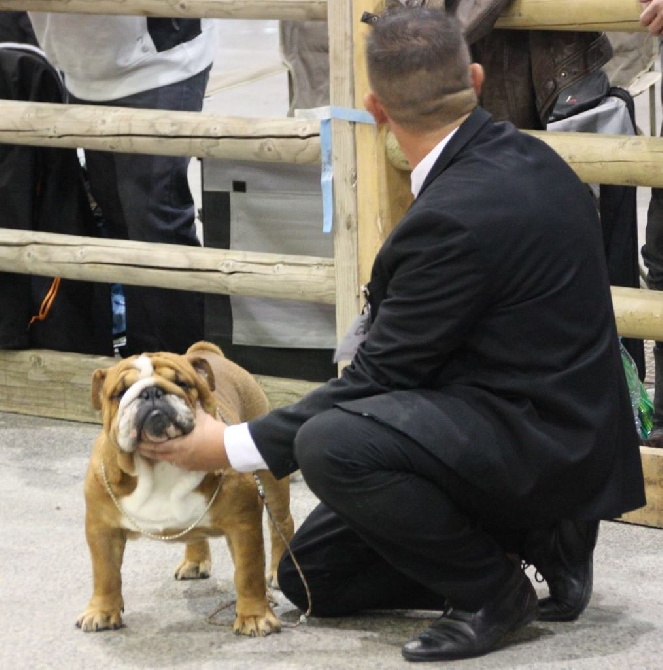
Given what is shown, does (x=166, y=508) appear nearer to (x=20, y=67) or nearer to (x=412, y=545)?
(x=412, y=545)

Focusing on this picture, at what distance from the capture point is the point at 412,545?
2916 mm

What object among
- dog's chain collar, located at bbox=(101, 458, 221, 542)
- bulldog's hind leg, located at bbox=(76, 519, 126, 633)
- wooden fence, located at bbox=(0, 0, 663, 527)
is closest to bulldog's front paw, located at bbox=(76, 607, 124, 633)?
bulldog's hind leg, located at bbox=(76, 519, 126, 633)

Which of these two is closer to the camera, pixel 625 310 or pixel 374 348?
pixel 374 348

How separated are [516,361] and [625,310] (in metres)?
1.19

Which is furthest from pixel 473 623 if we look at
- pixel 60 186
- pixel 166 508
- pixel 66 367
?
pixel 60 186

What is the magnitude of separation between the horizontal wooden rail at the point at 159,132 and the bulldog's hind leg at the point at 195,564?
4.46 ft

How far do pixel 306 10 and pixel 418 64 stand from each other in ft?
5.21

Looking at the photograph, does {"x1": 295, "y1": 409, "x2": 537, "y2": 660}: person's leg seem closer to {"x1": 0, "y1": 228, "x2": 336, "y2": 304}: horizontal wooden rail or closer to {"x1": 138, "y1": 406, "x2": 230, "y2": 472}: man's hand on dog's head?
{"x1": 138, "y1": 406, "x2": 230, "y2": 472}: man's hand on dog's head

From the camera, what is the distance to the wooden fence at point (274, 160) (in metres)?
3.91

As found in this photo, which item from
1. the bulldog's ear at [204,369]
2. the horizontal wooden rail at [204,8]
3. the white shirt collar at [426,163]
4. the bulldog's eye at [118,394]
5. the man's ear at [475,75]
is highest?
the horizontal wooden rail at [204,8]

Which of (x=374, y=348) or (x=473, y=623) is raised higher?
(x=374, y=348)

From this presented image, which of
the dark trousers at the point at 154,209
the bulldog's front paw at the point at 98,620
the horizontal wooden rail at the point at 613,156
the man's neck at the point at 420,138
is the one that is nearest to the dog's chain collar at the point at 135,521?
the bulldog's front paw at the point at 98,620

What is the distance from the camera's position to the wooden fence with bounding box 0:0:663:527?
3914 mm

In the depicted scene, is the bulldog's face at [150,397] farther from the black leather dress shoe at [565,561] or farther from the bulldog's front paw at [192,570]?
the black leather dress shoe at [565,561]
